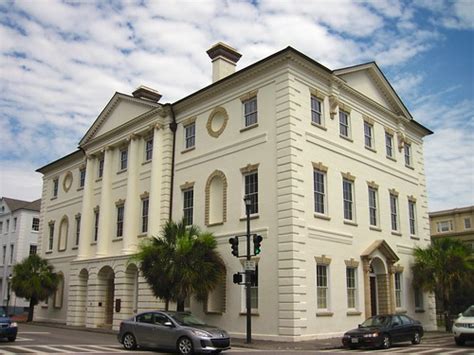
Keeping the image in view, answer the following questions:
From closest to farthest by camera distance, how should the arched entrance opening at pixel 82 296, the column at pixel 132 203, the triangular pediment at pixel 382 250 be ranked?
the triangular pediment at pixel 382 250, the column at pixel 132 203, the arched entrance opening at pixel 82 296

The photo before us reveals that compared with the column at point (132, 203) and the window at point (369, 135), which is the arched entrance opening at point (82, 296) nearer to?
the column at point (132, 203)

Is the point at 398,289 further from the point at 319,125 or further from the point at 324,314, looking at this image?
the point at 319,125

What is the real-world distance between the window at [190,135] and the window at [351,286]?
1039 cm

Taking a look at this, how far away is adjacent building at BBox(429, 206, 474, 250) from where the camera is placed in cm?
6431

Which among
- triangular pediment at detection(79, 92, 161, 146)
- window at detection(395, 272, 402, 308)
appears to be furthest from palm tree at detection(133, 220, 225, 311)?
window at detection(395, 272, 402, 308)

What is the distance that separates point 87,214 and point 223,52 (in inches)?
555

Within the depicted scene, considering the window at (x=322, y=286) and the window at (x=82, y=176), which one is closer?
the window at (x=322, y=286)

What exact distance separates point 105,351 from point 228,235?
8.44 meters

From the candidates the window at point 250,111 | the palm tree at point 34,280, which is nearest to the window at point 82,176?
the palm tree at point 34,280

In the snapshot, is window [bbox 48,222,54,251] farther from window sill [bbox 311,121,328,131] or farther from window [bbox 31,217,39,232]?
window sill [bbox 311,121,328,131]

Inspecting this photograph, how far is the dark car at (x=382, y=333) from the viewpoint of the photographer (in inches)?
744

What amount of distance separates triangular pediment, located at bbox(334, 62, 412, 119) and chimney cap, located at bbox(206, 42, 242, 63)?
22.3ft

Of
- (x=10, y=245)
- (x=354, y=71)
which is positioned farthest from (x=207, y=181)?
(x=10, y=245)

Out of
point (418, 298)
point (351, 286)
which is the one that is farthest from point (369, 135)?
point (418, 298)
